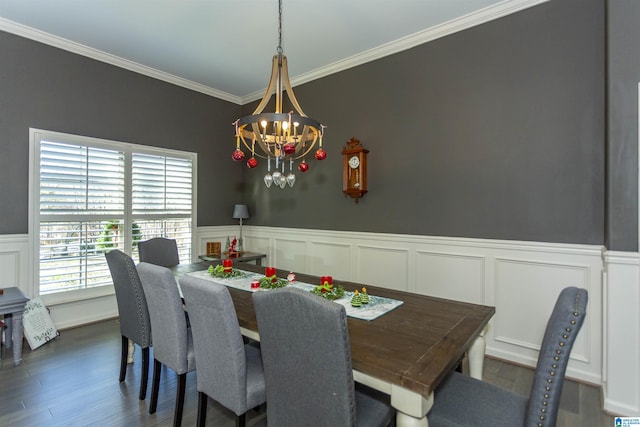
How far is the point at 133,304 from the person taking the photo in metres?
2.17

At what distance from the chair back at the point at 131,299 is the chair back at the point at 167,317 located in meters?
0.20

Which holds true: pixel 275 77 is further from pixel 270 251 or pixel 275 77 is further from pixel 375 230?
pixel 270 251

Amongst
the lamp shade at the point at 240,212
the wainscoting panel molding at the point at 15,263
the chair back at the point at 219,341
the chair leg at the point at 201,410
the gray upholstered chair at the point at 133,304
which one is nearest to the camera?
the chair back at the point at 219,341

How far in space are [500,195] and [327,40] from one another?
2.34 meters

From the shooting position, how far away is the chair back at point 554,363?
3.49 ft

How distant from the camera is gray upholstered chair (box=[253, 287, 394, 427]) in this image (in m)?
1.14

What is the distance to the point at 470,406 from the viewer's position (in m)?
1.36

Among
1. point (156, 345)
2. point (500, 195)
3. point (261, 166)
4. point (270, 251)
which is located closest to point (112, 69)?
point (261, 166)

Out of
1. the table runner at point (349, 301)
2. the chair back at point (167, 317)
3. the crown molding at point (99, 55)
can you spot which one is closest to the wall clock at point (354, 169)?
the table runner at point (349, 301)

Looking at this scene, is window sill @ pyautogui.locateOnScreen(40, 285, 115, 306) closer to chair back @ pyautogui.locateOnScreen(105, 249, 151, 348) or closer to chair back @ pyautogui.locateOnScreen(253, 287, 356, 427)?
chair back @ pyautogui.locateOnScreen(105, 249, 151, 348)

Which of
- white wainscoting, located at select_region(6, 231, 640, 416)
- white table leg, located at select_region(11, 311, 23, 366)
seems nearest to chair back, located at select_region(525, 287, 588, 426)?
white wainscoting, located at select_region(6, 231, 640, 416)

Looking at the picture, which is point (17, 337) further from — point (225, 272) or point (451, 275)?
point (451, 275)

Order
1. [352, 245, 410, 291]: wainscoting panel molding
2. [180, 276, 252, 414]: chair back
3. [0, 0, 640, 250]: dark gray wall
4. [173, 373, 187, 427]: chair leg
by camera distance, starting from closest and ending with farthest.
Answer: [180, 276, 252, 414]: chair back < [173, 373, 187, 427]: chair leg < [0, 0, 640, 250]: dark gray wall < [352, 245, 410, 291]: wainscoting panel molding

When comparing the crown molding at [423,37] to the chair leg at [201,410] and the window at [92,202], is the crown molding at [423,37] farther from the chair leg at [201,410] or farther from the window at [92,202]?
the chair leg at [201,410]
